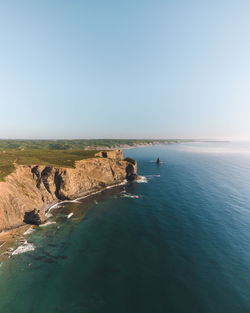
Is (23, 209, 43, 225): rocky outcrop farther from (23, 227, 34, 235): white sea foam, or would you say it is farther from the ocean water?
the ocean water

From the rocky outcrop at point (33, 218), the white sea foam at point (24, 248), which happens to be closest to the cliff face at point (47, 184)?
the rocky outcrop at point (33, 218)

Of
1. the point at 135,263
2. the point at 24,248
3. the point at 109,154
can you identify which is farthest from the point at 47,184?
the point at 109,154

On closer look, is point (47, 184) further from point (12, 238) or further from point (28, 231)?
point (12, 238)

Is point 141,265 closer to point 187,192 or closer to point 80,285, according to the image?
point 80,285

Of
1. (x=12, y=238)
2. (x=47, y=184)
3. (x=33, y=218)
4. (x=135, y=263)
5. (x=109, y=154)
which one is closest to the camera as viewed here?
(x=135, y=263)

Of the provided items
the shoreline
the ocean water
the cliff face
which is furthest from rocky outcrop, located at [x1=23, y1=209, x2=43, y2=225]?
the ocean water
